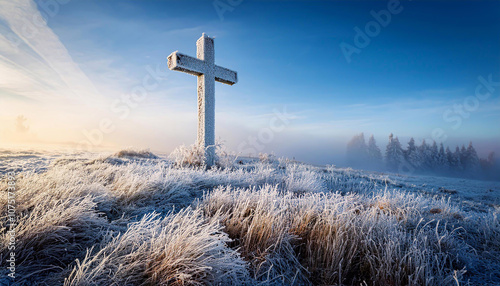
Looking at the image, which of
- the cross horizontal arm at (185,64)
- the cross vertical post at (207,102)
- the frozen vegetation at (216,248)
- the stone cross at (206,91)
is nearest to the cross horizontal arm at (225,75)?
the stone cross at (206,91)

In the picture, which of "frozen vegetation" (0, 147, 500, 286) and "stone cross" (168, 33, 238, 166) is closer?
"frozen vegetation" (0, 147, 500, 286)

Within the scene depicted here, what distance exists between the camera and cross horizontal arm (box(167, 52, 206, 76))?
6305mm

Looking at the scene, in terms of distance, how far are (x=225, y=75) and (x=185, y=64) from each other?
62.8 inches

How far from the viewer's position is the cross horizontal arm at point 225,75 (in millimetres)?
7486

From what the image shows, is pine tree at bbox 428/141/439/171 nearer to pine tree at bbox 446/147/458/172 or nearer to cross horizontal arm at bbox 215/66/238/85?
pine tree at bbox 446/147/458/172

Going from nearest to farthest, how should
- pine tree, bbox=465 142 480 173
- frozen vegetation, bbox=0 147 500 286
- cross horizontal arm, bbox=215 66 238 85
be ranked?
frozen vegetation, bbox=0 147 500 286 → cross horizontal arm, bbox=215 66 238 85 → pine tree, bbox=465 142 480 173

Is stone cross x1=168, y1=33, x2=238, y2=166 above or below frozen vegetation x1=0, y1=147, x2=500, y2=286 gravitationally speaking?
above

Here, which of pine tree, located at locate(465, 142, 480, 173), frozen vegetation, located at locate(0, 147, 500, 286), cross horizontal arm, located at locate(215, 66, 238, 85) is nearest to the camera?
frozen vegetation, located at locate(0, 147, 500, 286)

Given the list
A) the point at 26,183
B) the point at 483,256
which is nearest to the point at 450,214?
the point at 483,256

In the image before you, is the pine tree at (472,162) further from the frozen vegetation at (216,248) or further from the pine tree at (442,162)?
the frozen vegetation at (216,248)

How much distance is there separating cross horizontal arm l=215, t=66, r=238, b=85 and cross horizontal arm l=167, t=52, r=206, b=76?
0.62 m

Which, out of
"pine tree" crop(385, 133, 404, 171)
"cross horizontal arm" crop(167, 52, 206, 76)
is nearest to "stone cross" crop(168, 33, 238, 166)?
"cross horizontal arm" crop(167, 52, 206, 76)

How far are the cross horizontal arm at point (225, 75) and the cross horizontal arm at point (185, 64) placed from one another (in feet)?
2.04

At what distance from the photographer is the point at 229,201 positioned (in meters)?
2.75
